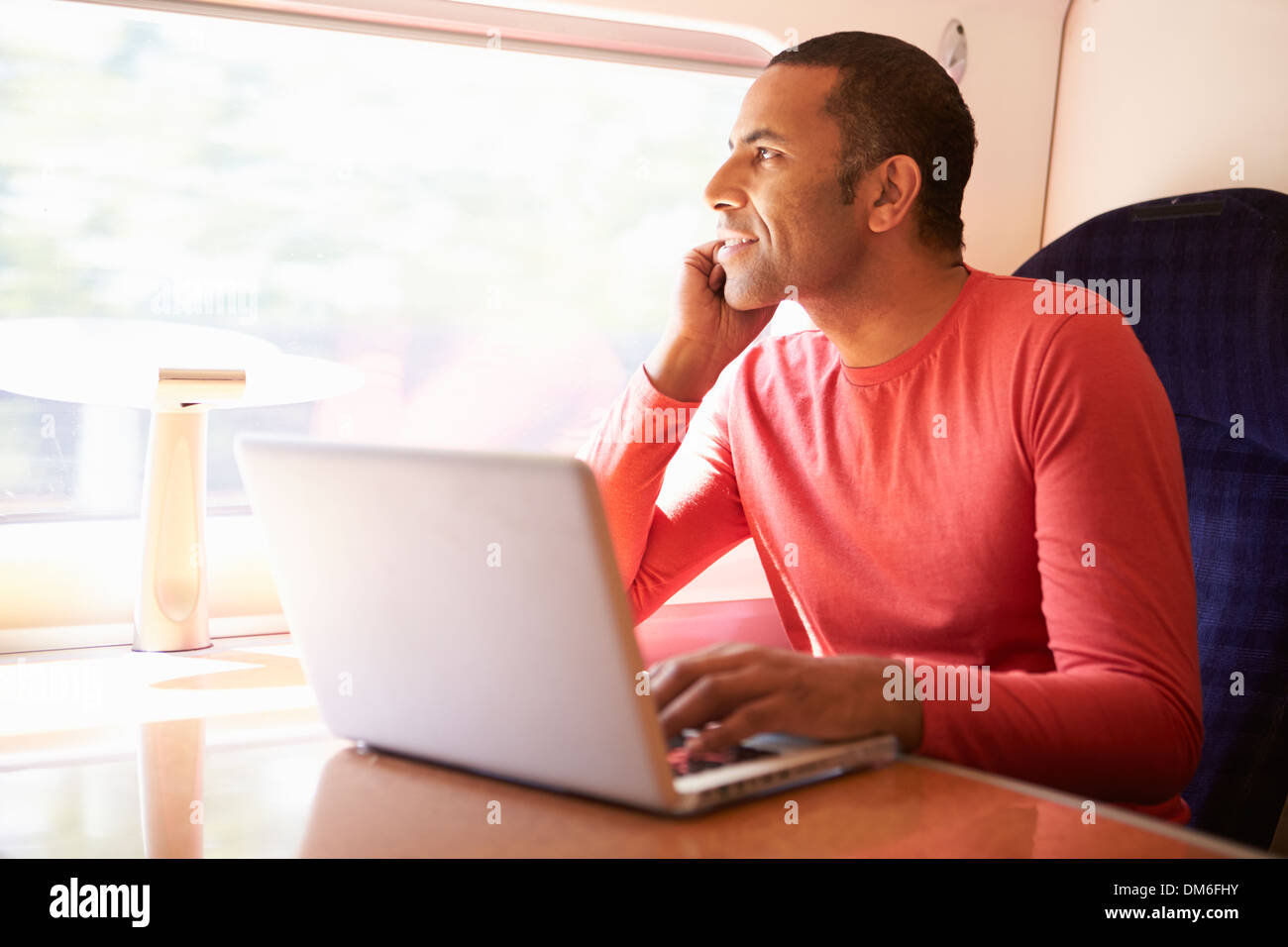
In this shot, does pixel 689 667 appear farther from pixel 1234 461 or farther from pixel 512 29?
pixel 512 29

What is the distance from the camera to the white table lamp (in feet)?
4.79

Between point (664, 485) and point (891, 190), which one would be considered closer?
point (891, 190)

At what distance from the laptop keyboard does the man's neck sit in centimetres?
68

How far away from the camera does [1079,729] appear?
91cm

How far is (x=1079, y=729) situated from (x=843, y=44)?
0.87 meters

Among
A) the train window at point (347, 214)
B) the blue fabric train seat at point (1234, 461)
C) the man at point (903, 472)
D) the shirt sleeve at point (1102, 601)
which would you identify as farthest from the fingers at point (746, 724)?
the train window at point (347, 214)

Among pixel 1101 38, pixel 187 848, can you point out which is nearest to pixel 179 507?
pixel 187 848

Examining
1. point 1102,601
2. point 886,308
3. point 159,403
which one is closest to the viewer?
point 1102,601

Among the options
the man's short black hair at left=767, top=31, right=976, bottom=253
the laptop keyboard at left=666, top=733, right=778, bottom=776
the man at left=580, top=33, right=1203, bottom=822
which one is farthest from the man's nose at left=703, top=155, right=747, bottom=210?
the laptop keyboard at left=666, top=733, right=778, bottom=776

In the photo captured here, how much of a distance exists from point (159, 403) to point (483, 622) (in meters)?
0.93

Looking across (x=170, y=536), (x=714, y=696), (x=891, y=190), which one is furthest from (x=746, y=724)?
(x=170, y=536)

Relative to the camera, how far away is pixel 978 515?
1200 mm

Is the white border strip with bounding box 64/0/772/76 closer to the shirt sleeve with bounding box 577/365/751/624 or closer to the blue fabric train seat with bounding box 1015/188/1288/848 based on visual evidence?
the shirt sleeve with bounding box 577/365/751/624
